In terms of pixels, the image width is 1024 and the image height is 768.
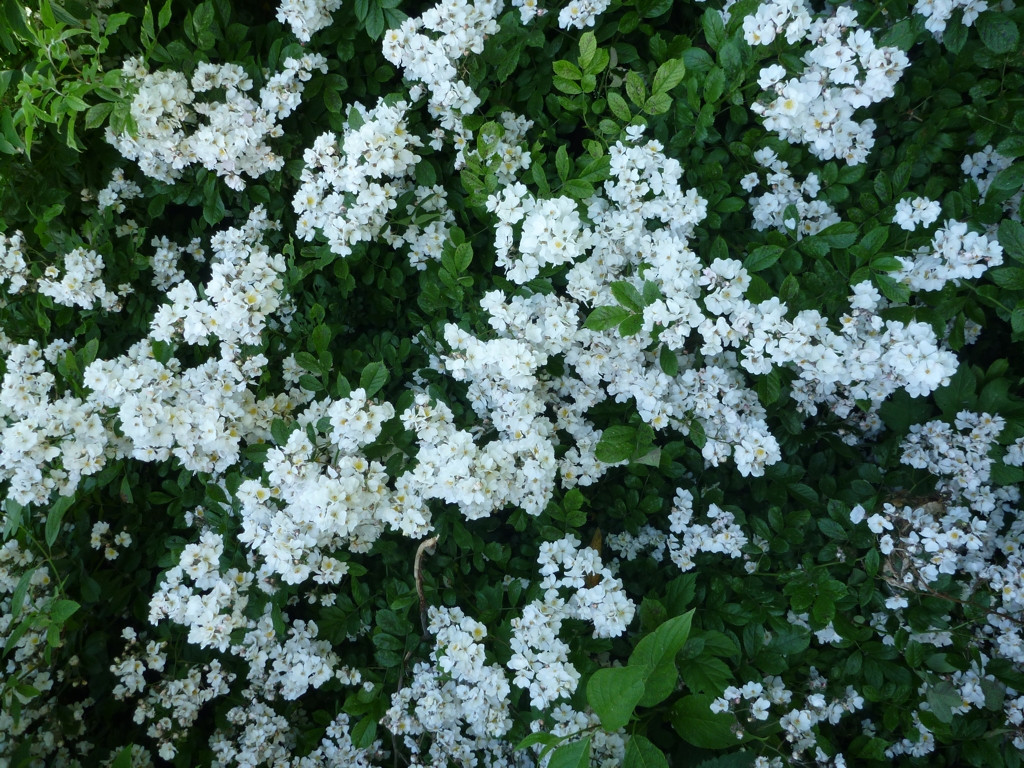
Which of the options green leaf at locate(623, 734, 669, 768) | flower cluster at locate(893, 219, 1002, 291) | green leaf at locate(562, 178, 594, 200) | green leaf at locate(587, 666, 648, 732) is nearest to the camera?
green leaf at locate(587, 666, 648, 732)

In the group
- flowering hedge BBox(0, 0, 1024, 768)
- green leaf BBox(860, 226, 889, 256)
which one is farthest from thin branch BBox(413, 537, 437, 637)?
green leaf BBox(860, 226, 889, 256)

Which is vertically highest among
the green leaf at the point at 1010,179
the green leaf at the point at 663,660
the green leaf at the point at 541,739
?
the green leaf at the point at 1010,179

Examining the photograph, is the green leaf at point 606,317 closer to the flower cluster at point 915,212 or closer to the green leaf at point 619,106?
the green leaf at point 619,106

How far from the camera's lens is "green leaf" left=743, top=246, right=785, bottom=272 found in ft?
6.97

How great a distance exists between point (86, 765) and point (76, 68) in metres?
2.87

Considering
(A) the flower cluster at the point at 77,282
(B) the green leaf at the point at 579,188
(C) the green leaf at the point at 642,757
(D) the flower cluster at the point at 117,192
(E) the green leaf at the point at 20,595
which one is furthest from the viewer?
(D) the flower cluster at the point at 117,192

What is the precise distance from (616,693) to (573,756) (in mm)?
218

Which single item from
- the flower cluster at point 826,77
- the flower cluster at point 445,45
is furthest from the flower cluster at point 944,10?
the flower cluster at point 445,45

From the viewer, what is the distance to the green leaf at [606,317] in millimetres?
2127

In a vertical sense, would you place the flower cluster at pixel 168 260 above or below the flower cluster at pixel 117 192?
below

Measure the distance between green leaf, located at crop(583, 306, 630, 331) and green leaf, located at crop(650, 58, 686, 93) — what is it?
0.80 metres

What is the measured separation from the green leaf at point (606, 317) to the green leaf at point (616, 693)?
104 cm

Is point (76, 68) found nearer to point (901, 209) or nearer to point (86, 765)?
point (86, 765)

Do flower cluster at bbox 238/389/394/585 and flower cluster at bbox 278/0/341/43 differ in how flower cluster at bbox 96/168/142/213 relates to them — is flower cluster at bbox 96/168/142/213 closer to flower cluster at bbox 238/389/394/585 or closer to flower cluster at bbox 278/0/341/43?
flower cluster at bbox 278/0/341/43
